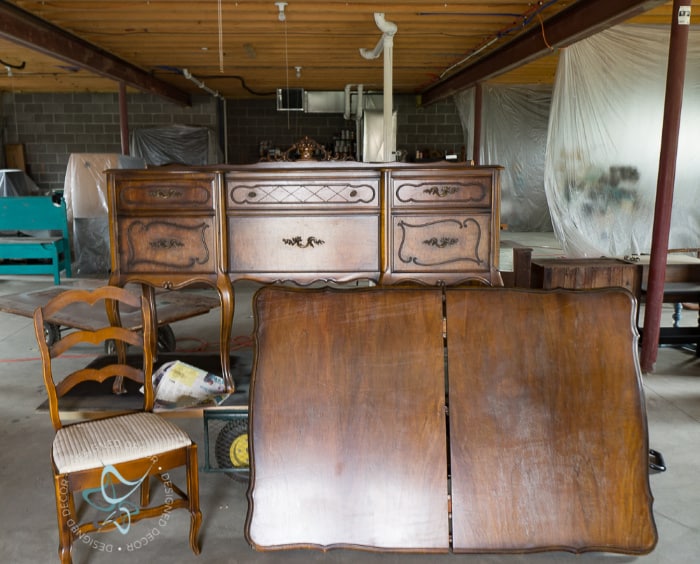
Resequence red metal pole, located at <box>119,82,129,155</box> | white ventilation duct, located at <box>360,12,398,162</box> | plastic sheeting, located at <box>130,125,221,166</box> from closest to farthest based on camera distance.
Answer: white ventilation duct, located at <box>360,12,398,162</box>
red metal pole, located at <box>119,82,129,155</box>
plastic sheeting, located at <box>130,125,221,166</box>

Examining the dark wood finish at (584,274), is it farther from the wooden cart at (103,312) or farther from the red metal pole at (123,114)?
the red metal pole at (123,114)

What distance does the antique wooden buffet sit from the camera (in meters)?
2.41

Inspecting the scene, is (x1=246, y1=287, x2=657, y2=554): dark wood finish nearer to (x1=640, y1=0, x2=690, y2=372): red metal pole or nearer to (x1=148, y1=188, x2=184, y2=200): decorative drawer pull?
(x1=148, y1=188, x2=184, y2=200): decorative drawer pull

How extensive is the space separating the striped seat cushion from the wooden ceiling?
3.81 meters

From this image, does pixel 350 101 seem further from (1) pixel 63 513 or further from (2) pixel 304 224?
(1) pixel 63 513

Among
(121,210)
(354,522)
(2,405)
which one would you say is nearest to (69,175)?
(2,405)

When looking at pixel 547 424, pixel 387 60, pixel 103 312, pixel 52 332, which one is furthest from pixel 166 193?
pixel 387 60

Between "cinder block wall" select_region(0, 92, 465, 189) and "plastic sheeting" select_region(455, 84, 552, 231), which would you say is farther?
"cinder block wall" select_region(0, 92, 465, 189)

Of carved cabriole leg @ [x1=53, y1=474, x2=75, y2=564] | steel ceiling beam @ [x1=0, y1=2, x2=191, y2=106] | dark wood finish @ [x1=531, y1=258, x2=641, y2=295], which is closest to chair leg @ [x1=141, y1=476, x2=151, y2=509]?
carved cabriole leg @ [x1=53, y1=474, x2=75, y2=564]

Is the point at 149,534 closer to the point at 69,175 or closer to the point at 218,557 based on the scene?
the point at 218,557

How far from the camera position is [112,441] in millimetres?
1939

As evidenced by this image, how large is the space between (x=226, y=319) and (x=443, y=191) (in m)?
1.02

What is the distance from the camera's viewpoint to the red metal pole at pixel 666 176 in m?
3.80

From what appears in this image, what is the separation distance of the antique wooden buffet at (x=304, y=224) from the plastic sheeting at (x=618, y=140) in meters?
2.92
